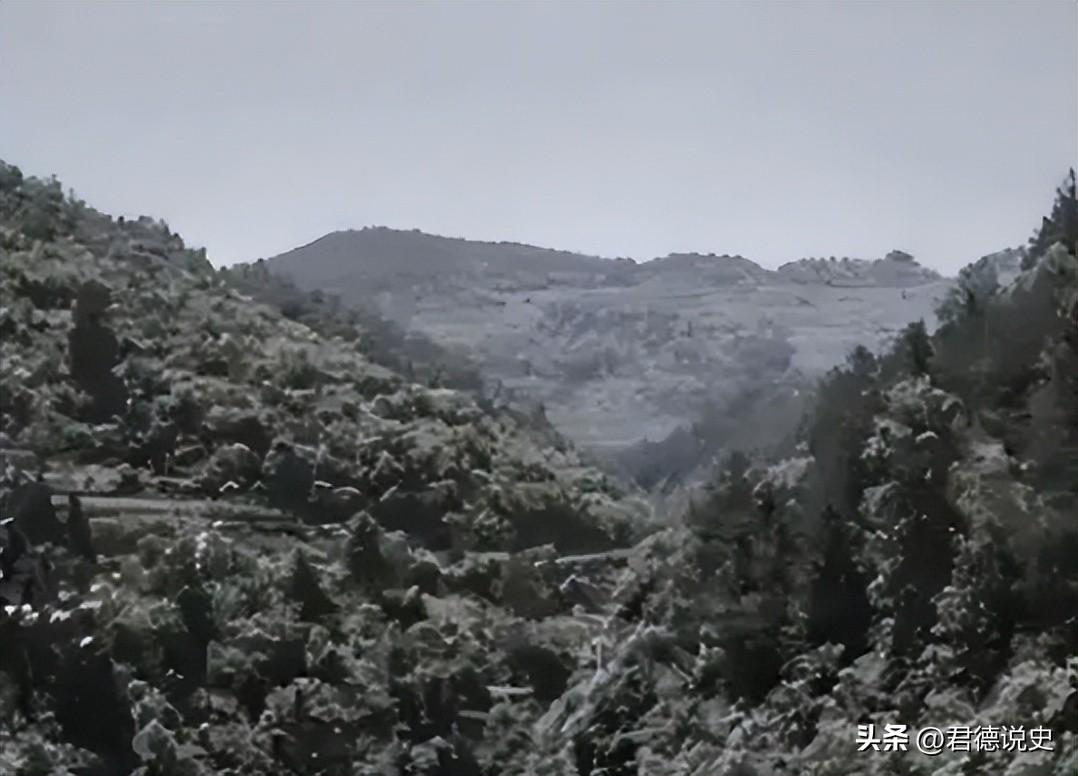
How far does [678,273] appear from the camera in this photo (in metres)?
28.3

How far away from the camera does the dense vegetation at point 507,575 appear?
24.7 ft

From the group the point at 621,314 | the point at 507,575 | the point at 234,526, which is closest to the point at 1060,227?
the point at 507,575

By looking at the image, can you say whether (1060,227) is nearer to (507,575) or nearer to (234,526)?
(507,575)

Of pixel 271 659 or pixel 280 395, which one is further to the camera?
pixel 280 395

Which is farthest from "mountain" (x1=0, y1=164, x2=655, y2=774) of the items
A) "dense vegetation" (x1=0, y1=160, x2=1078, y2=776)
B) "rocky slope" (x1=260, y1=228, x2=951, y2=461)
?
"rocky slope" (x1=260, y1=228, x2=951, y2=461)

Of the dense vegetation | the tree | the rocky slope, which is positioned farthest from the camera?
the rocky slope

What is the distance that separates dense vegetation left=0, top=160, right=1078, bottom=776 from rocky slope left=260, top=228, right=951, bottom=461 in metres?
5.54

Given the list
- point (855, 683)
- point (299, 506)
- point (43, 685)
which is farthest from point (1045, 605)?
point (299, 506)

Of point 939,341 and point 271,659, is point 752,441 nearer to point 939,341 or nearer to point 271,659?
point 939,341

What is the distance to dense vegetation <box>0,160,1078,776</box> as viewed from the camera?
24.7 ft

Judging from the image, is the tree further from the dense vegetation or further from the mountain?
the mountain

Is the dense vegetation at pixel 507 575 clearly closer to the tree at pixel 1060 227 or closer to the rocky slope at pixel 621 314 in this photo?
the tree at pixel 1060 227

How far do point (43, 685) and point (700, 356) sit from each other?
49.5 feet

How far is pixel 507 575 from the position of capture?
13.0m
